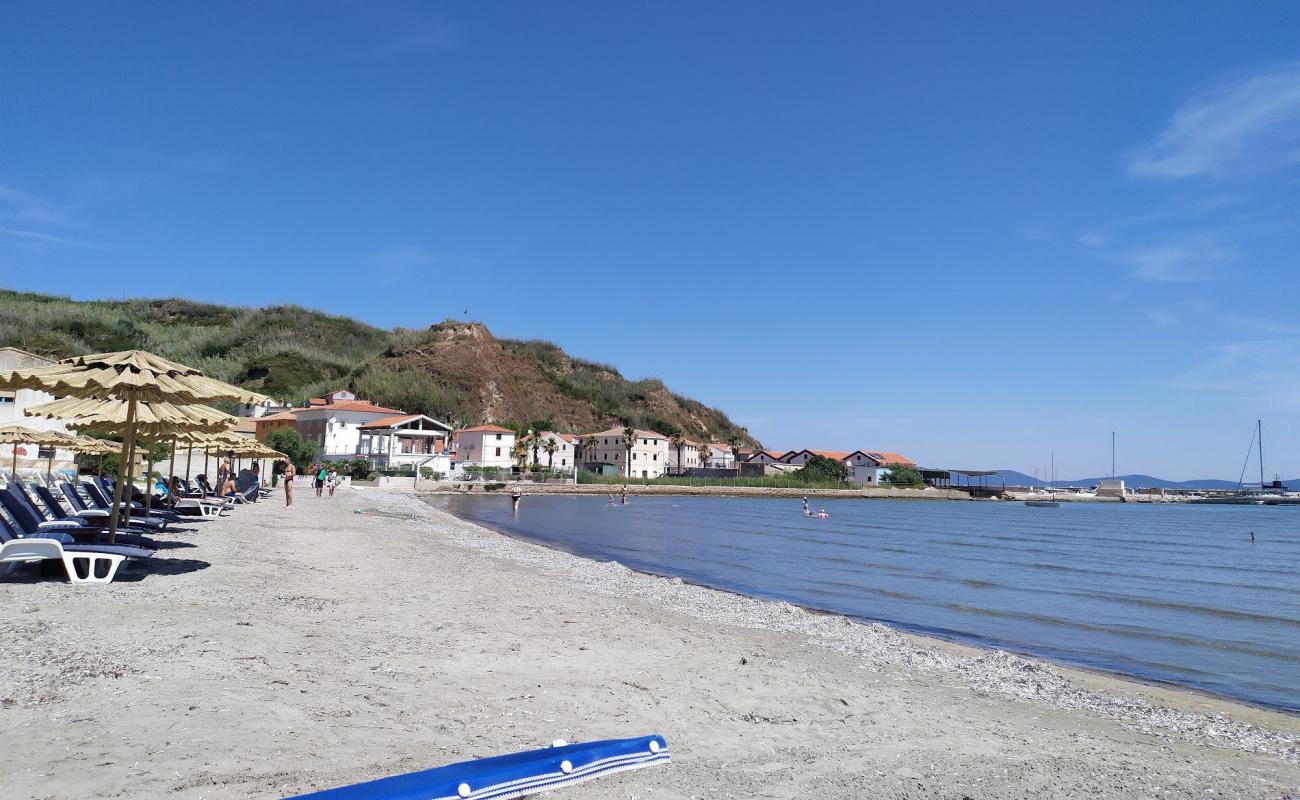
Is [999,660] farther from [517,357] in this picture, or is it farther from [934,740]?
[517,357]

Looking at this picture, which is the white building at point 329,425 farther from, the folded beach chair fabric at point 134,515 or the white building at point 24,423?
the folded beach chair fabric at point 134,515

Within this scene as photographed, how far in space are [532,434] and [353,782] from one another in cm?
7954

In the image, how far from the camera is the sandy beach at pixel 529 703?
4.14 m

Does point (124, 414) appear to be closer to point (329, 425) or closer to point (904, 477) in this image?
point (329, 425)

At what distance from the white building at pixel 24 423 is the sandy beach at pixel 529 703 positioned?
28281 mm

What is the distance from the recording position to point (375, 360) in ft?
356

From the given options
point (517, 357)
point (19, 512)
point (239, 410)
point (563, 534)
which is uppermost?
point (517, 357)

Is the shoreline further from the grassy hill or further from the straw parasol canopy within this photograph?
the grassy hill

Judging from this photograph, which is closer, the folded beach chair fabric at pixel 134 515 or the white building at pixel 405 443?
the folded beach chair fabric at pixel 134 515

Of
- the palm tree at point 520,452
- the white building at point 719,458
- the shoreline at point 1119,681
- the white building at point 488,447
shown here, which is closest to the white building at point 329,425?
the white building at point 488,447

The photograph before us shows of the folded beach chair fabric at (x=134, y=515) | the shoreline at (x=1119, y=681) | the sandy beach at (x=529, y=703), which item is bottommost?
the shoreline at (x=1119, y=681)

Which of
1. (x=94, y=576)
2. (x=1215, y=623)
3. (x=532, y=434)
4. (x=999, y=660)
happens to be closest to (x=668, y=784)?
(x=999, y=660)

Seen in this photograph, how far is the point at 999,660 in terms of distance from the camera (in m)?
9.60

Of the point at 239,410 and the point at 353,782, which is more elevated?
the point at 239,410
